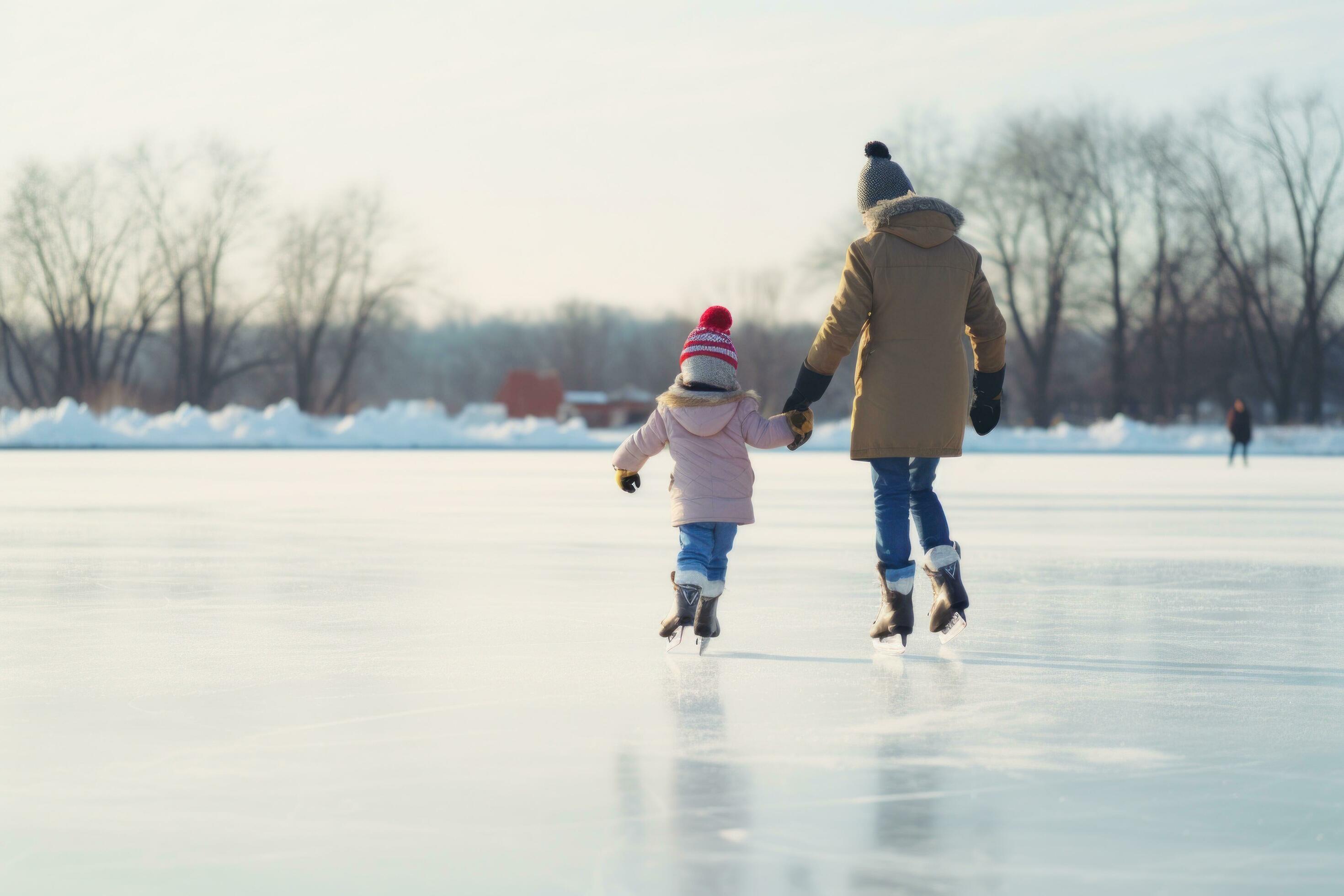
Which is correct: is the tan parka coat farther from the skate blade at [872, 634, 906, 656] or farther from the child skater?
A: the skate blade at [872, 634, 906, 656]

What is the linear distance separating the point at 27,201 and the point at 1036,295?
30535 mm

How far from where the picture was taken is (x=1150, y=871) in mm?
2332

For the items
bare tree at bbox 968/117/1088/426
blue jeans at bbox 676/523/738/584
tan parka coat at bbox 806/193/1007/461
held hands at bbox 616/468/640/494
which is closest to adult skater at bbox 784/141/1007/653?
tan parka coat at bbox 806/193/1007/461

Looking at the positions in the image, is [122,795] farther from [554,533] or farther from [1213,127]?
[1213,127]

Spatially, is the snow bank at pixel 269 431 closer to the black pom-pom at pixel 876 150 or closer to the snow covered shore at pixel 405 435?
the snow covered shore at pixel 405 435

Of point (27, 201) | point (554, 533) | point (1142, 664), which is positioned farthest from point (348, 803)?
point (27, 201)

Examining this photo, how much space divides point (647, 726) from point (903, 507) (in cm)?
144

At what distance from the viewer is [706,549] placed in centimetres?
459

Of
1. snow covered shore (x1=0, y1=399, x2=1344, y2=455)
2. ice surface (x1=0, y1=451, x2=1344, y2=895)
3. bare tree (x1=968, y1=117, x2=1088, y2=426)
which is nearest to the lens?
ice surface (x1=0, y1=451, x2=1344, y2=895)

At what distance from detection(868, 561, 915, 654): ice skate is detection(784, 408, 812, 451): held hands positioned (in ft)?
1.54

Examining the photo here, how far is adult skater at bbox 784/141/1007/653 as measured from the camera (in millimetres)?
4457

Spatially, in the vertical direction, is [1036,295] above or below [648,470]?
above

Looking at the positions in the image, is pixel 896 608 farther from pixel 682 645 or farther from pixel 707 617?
pixel 682 645

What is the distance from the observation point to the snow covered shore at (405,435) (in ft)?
97.9
